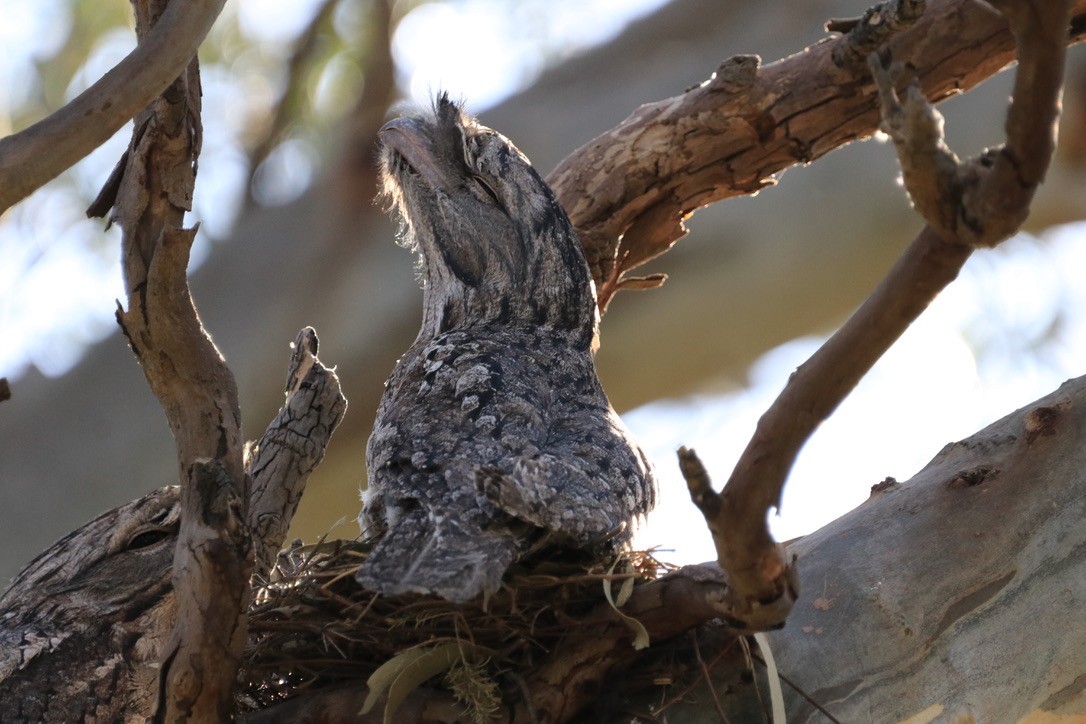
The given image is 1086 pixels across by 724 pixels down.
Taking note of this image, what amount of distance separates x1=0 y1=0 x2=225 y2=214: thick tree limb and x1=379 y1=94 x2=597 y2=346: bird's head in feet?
4.56

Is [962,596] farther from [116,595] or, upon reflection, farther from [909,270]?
[116,595]

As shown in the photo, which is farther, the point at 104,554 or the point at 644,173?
the point at 644,173

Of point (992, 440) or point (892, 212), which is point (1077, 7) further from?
point (892, 212)

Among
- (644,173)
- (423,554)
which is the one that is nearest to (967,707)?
(423,554)

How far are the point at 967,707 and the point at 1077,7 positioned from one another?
2299 mm

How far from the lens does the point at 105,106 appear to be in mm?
2182

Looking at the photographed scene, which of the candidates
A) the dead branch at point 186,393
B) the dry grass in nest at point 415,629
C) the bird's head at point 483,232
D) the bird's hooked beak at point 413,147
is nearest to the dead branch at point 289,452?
the dry grass in nest at point 415,629

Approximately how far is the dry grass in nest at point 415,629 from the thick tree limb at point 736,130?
187 cm

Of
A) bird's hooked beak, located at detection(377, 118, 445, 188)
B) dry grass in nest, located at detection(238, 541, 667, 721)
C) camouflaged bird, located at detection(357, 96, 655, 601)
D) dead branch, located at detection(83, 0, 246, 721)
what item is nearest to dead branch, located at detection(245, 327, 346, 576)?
camouflaged bird, located at detection(357, 96, 655, 601)

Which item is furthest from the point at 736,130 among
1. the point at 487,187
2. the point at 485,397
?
the point at 485,397

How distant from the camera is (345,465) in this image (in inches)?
260

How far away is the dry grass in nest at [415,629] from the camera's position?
96.8 inches

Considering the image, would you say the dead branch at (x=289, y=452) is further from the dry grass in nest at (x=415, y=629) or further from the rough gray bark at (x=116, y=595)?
the dry grass in nest at (x=415, y=629)

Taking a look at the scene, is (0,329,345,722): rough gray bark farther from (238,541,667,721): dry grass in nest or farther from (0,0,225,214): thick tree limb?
(0,0,225,214): thick tree limb
